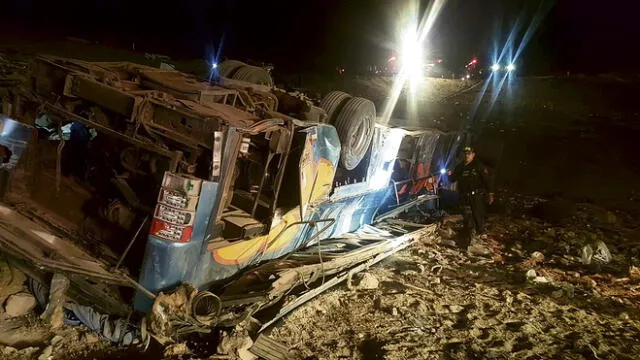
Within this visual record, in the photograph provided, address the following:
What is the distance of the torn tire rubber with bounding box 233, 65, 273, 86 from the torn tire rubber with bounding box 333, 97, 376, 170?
119cm

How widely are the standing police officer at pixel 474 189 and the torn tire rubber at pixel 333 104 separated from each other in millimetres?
3260

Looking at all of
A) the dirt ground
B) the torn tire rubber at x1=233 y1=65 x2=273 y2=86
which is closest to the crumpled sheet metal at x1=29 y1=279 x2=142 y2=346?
the dirt ground

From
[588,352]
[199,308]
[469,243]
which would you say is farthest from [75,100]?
[469,243]

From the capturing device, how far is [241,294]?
12.5 ft

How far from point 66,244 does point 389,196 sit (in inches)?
187

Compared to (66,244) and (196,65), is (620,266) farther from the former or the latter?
(196,65)

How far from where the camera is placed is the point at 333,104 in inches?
212

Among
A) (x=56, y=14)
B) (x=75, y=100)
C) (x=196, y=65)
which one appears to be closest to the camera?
(x=75, y=100)

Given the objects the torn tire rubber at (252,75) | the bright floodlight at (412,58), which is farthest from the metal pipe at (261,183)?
the bright floodlight at (412,58)

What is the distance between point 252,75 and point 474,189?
4219 mm

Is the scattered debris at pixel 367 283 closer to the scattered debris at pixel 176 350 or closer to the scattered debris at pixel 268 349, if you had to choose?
the scattered debris at pixel 268 349

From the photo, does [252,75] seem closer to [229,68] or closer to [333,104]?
[229,68]

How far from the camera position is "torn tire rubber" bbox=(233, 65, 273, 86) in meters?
5.73

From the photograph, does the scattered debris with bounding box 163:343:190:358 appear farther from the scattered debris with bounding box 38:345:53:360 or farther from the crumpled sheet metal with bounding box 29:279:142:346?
the scattered debris with bounding box 38:345:53:360
